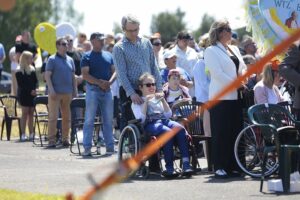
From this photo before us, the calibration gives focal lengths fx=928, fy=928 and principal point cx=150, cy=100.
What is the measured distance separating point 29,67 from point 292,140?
9321mm

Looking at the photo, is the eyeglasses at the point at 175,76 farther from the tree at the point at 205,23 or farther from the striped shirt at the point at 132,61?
the tree at the point at 205,23

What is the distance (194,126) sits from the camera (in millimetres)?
12719

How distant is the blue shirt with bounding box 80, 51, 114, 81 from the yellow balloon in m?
6.41

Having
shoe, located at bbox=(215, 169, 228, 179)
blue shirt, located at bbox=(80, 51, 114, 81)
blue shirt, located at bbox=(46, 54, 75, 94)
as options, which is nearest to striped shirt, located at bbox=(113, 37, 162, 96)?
shoe, located at bbox=(215, 169, 228, 179)

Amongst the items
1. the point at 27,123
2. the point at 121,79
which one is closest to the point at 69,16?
the point at 27,123

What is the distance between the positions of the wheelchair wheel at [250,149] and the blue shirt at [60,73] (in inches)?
232

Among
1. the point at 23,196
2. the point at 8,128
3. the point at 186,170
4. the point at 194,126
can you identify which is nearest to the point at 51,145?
the point at 8,128

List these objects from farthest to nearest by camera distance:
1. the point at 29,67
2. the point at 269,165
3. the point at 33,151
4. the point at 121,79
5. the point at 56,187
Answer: the point at 29,67 → the point at 33,151 → the point at 121,79 → the point at 269,165 → the point at 56,187

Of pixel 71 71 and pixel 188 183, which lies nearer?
pixel 188 183

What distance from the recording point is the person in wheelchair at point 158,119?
11.6m

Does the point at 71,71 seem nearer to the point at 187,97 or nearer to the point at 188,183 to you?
the point at 187,97

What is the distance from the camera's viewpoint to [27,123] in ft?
66.2

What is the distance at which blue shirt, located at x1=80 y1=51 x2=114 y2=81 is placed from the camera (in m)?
15.0

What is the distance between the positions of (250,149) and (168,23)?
98.6 m
